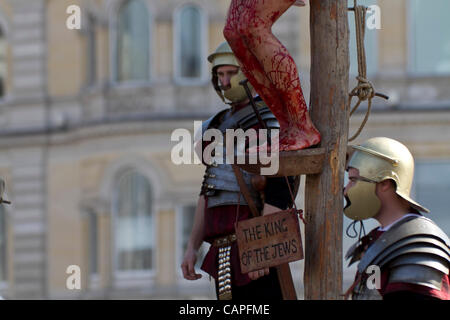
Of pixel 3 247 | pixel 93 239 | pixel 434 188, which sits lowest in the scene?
pixel 3 247

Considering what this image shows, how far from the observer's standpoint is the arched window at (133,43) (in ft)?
71.7

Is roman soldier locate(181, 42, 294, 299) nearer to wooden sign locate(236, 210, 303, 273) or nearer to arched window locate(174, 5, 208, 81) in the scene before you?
wooden sign locate(236, 210, 303, 273)

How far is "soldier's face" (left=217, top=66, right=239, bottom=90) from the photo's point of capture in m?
6.52

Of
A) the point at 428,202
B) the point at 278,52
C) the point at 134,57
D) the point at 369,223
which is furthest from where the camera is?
the point at 134,57

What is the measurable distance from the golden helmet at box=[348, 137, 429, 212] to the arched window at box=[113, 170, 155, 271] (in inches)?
612

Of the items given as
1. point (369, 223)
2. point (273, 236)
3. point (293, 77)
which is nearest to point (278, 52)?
point (293, 77)

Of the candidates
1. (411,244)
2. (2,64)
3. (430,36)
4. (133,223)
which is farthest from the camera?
(2,64)

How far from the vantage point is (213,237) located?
6.44 m

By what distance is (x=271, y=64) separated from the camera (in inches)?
213

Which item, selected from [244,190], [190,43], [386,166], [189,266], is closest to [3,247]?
[190,43]

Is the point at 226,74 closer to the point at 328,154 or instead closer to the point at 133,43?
the point at 328,154

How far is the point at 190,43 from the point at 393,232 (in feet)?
53.2

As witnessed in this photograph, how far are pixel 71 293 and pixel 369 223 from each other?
625 centimetres

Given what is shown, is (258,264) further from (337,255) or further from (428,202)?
(428,202)
